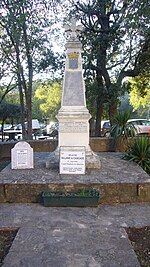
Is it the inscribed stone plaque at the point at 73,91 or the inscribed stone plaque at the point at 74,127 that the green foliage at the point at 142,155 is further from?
the inscribed stone plaque at the point at 73,91

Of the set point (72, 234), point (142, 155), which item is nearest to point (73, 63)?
point (142, 155)

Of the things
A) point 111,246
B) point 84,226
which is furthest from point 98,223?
point 111,246

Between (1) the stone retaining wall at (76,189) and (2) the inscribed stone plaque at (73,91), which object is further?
(2) the inscribed stone plaque at (73,91)

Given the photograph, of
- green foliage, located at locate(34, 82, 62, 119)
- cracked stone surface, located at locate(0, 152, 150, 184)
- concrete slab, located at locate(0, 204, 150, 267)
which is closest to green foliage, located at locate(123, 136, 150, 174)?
cracked stone surface, located at locate(0, 152, 150, 184)

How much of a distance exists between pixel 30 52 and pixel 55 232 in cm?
824

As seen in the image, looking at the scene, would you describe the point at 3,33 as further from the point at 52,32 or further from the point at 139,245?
the point at 139,245

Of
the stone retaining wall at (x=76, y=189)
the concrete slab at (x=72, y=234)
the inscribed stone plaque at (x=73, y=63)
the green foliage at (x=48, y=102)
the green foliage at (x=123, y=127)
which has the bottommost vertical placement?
the concrete slab at (x=72, y=234)

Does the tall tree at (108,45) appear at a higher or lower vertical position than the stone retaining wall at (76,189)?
higher

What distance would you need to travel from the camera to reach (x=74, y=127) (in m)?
5.11

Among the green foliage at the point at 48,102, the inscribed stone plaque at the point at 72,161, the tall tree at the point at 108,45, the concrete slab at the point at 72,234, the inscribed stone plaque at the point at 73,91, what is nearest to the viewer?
the concrete slab at the point at 72,234

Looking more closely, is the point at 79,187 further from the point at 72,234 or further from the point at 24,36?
the point at 24,36

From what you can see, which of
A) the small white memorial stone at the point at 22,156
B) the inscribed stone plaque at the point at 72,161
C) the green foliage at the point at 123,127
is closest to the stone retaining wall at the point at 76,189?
the inscribed stone plaque at the point at 72,161

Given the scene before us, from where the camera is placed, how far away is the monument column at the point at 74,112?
5098 mm

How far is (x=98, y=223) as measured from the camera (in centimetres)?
329
